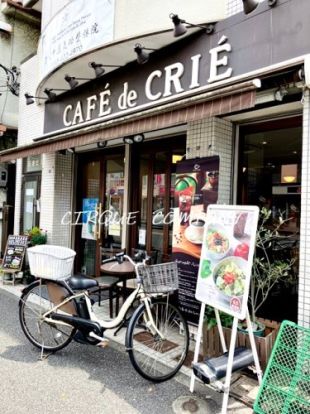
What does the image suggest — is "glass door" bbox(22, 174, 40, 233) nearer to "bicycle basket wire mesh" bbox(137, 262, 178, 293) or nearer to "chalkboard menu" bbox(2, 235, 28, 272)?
"chalkboard menu" bbox(2, 235, 28, 272)

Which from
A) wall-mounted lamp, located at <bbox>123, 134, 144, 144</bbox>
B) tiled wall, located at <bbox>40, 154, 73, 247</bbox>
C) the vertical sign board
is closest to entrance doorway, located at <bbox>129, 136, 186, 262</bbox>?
wall-mounted lamp, located at <bbox>123, 134, 144, 144</bbox>

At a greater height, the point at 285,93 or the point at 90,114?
A: the point at 90,114

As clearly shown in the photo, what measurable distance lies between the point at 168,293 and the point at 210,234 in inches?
32.9

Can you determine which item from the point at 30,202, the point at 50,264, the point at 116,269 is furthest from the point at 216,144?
the point at 30,202

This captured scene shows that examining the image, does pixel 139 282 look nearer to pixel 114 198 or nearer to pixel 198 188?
pixel 198 188

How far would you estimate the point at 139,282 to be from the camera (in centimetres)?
370

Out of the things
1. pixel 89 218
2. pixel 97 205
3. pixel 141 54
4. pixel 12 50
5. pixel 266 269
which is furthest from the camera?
pixel 12 50

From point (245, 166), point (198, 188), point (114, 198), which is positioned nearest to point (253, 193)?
point (245, 166)

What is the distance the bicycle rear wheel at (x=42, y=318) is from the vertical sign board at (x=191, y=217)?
1.60 meters

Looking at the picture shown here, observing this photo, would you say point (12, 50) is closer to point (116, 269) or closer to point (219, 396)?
point (116, 269)

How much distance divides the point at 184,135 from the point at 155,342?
357 centimetres

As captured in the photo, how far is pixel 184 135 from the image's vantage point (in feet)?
19.9

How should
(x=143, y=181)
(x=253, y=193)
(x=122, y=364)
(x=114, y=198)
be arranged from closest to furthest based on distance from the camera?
(x=122, y=364) → (x=253, y=193) → (x=143, y=181) → (x=114, y=198)

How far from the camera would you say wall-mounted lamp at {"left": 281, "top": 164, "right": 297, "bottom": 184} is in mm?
4743
